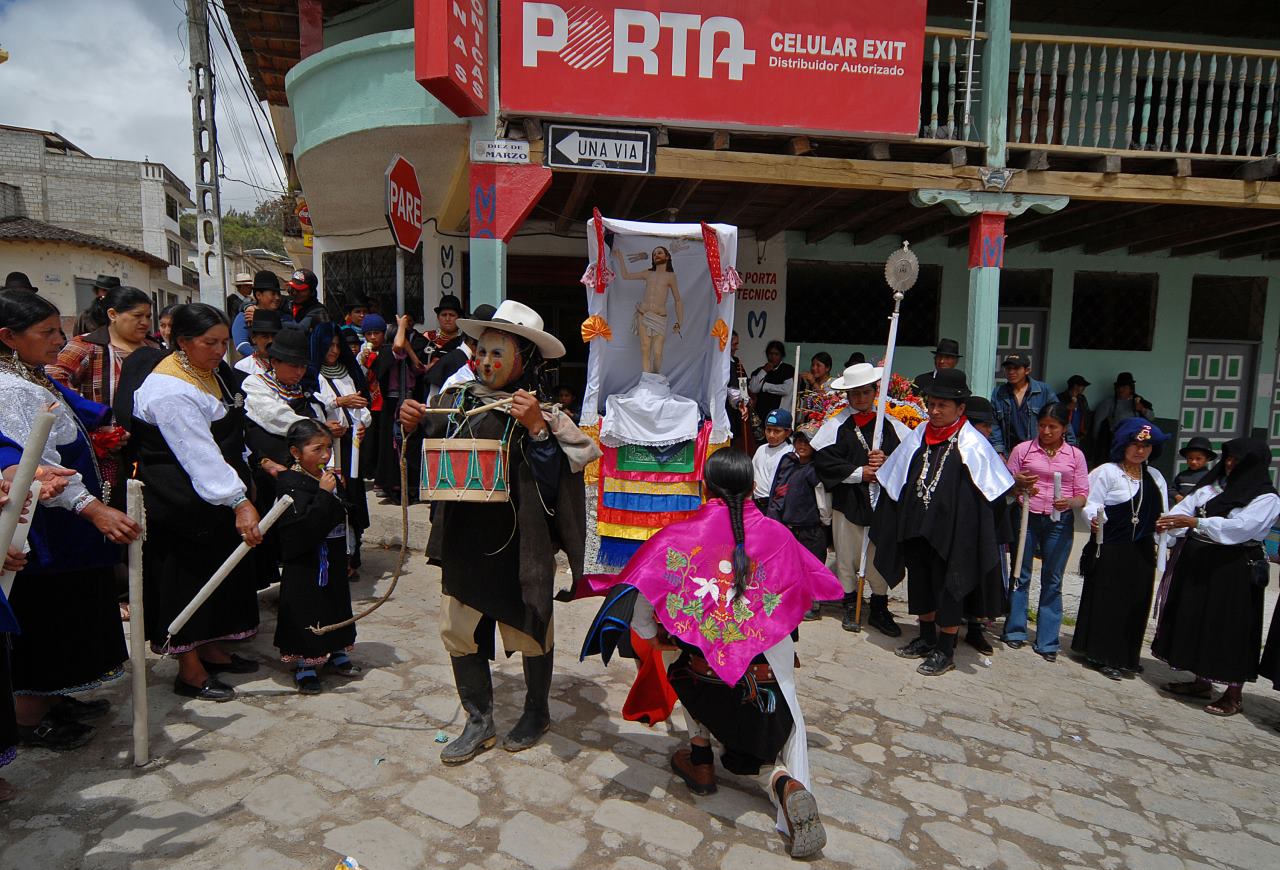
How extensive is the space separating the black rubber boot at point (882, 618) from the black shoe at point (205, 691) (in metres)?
4.17

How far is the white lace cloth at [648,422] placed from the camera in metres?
5.70

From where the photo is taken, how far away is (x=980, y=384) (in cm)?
744

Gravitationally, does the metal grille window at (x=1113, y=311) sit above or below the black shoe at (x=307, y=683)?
above

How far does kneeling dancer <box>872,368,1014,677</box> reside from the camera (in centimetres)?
455

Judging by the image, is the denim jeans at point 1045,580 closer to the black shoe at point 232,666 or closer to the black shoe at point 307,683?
the black shoe at point 307,683

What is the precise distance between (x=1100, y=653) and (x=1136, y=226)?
21.0ft

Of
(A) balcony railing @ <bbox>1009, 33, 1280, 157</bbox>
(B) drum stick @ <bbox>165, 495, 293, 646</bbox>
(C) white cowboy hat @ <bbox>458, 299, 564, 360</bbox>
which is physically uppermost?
(A) balcony railing @ <bbox>1009, 33, 1280, 157</bbox>

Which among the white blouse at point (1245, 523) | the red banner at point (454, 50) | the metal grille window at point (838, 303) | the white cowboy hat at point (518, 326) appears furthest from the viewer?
the metal grille window at point (838, 303)

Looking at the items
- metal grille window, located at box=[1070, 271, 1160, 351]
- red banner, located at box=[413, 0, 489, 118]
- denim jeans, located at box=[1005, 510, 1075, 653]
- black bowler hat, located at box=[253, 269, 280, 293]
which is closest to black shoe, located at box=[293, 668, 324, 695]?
black bowler hat, located at box=[253, 269, 280, 293]

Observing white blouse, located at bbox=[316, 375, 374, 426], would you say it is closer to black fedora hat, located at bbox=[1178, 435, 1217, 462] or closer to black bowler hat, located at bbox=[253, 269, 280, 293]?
black bowler hat, located at bbox=[253, 269, 280, 293]

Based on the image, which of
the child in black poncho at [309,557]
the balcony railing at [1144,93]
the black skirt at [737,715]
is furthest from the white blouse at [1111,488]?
the child in black poncho at [309,557]

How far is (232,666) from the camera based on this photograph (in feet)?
12.9

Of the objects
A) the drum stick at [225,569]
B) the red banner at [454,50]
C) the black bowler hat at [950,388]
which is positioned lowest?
the drum stick at [225,569]

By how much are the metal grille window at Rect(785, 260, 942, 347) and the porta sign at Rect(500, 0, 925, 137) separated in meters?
3.48
